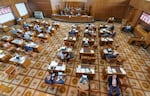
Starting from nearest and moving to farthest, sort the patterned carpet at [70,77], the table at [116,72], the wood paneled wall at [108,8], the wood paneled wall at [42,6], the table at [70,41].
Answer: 1. the patterned carpet at [70,77]
2. the table at [116,72]
3. the table at [70,41]
4. the wood paneled wall at [108,8]
5. the wood paneled wall at [42,6]

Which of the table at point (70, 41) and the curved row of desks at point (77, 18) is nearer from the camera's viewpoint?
the table at point (70, 41)

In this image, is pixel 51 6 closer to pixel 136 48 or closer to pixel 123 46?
pixel 123 46

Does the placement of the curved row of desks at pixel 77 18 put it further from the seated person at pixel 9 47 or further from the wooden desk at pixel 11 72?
the wooden desk at pixel 11 72

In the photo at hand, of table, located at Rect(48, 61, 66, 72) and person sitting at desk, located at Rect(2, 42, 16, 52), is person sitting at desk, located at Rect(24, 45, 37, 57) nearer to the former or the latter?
person sitting at desk, located at Rect(2, 42, 16, 52)

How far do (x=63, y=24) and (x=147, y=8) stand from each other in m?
8.63

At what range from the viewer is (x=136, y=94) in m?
4.68

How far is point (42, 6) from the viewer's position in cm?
1427

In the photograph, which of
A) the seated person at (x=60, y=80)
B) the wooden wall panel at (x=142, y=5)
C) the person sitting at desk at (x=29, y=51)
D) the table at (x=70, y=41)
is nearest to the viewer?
the seated person at (x=60, y=80)

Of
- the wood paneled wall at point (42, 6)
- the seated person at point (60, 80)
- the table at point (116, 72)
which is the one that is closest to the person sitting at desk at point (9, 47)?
the seated person at point (60, 80)

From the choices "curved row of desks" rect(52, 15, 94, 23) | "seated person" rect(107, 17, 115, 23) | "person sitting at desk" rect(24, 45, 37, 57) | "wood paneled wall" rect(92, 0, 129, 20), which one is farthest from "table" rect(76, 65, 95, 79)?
"wood paneled wall" rect(92, 0, 129, 20)

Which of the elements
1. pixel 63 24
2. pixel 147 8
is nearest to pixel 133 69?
pixel 147 8

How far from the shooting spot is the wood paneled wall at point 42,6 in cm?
1389

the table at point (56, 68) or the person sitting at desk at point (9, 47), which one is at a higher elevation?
the table at point (56, 68)

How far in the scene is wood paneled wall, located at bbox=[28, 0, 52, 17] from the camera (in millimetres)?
13891
